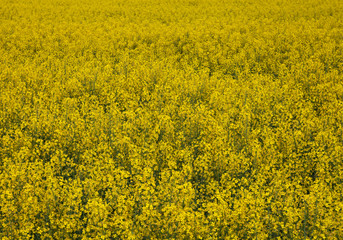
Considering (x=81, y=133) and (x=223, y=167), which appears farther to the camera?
(x=81, y=133)

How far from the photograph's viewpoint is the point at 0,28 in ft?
64.5

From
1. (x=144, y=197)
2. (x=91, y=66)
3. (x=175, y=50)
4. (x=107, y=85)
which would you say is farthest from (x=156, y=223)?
(x=175, y=50)

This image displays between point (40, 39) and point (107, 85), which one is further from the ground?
point (40, 39)

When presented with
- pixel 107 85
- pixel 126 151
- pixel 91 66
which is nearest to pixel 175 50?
pixel 91 66

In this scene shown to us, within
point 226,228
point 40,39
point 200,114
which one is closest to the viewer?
point 226,228

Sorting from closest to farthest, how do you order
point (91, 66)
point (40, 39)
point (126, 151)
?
1. point (126, 151)
2. point (91, 66)
3. point (40, 39)

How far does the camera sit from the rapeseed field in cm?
492

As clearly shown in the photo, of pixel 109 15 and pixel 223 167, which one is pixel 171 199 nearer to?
pixel 223 167

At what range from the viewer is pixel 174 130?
8.15 m

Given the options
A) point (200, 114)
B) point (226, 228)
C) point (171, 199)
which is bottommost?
point (226, 228)

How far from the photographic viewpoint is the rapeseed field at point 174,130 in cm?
492

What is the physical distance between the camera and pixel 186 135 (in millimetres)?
7922

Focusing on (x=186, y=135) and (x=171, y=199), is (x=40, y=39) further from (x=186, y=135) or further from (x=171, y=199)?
(x=171, y=199)

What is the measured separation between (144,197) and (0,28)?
19432mm
